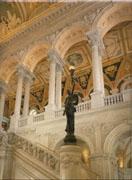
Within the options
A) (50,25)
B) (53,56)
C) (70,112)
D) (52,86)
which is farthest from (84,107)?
(50,25)

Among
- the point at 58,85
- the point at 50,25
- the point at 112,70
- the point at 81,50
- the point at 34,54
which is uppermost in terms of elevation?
the point at 50,25

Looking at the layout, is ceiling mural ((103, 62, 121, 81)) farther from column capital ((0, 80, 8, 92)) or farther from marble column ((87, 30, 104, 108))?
column capital ((0, 80, 8, 92))

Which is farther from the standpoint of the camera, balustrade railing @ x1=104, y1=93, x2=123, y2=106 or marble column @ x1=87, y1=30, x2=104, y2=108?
marble column @ x1=87, y1=30, x2=104, y2=108

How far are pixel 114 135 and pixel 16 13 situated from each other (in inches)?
463

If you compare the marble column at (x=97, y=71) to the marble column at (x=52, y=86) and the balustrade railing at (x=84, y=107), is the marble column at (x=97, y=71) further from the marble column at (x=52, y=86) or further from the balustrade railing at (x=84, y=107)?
the marble column at (x=52, y=86)

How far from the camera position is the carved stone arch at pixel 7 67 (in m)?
17.1

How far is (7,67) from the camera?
17.8 meters

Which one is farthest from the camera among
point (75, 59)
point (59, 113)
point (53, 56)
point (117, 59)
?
point (75, 59)

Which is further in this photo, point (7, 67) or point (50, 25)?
point (7, 67)

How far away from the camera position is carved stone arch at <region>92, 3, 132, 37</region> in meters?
13.7

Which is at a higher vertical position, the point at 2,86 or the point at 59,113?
the point at 2,86

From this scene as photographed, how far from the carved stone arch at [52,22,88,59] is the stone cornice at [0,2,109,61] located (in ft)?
1.14

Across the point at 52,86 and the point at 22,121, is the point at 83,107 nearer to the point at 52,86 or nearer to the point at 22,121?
the point at 52,86

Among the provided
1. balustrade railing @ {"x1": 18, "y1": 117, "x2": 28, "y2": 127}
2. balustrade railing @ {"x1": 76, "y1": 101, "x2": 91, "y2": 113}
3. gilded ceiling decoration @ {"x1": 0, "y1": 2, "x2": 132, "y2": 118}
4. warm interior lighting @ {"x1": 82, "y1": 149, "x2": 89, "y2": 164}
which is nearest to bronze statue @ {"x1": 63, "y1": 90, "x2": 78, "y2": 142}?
balustrade railing @ {"x1": 76, "y1": 101, "x2": 91, "y2": 113}
